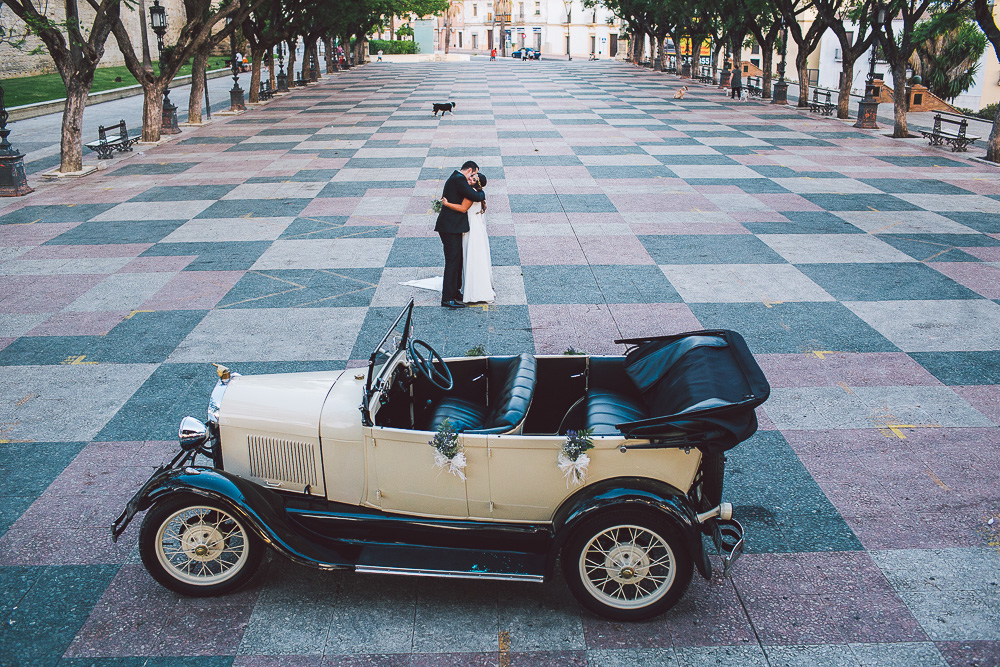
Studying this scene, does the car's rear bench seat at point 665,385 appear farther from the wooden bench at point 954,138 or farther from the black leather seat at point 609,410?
the wooden bench at point 954,138

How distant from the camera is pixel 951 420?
22.0 ft

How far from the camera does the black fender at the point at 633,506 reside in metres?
4.20

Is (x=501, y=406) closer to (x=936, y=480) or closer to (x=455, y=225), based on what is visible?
(x=936, y=480)

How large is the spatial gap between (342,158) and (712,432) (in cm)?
1704

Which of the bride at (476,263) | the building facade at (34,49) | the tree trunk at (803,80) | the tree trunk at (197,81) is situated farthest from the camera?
the building facade at (34,49)

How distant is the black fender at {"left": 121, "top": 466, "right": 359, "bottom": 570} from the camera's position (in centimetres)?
436

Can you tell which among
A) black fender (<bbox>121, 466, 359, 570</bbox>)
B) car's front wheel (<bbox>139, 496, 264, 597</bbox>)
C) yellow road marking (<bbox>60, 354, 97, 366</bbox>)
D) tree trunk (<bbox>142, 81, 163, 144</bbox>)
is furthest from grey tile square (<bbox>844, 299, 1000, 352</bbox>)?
tree trunk (<bbox>142, 81, 163, 144</bbox>)

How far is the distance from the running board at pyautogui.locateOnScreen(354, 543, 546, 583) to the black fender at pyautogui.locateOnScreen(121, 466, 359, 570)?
162 mm

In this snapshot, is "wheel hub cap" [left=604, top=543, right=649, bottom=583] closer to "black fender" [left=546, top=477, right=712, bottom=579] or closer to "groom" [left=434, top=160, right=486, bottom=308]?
"black fender" [left=546, top=477, right=712, bottom=579]

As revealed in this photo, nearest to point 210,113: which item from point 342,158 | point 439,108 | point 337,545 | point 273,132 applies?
point 273,132

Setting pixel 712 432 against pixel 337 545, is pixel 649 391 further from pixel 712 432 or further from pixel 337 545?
pixel 337 545

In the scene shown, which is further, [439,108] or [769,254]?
[439,108]

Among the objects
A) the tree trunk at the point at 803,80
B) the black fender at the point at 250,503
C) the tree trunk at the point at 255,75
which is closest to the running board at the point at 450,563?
the black fender at the point at 250,503

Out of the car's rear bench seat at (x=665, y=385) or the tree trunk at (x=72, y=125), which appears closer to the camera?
the car's rear bench seat at (x=665, y=385)
